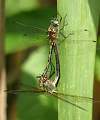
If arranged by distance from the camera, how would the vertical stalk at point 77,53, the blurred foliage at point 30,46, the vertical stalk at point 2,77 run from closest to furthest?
1. the vertical stalk at point 77,53
2. the vertical stalk at point 2,77
3. the blurred foliage at point 30,46

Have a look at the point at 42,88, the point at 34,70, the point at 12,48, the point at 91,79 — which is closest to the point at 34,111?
the point at 34,70

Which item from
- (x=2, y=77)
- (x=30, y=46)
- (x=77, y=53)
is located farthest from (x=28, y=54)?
(x=77, y=53)

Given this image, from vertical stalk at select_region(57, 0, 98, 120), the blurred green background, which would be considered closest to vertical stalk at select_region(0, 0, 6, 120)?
the blurred green background

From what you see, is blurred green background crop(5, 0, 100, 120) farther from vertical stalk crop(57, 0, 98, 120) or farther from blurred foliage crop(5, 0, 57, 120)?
vertical stalk crop(57, 0, 98, 120)

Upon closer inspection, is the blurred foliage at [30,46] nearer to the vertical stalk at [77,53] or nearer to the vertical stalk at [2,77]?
the vertical stalk at [2,77]

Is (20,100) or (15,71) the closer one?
(20,100)

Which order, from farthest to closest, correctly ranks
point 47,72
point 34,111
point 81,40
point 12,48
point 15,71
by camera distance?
point 15,71 → point 12,48 → point 34,111 → point 47,72 → point 81,40

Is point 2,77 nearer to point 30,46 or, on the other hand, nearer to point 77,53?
point 30,46

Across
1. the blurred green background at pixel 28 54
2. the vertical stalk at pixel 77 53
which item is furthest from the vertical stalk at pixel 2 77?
the vertical stalk at pixel 77 53

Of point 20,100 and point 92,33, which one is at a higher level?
point 92,33

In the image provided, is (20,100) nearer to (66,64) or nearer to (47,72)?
(47,72)
